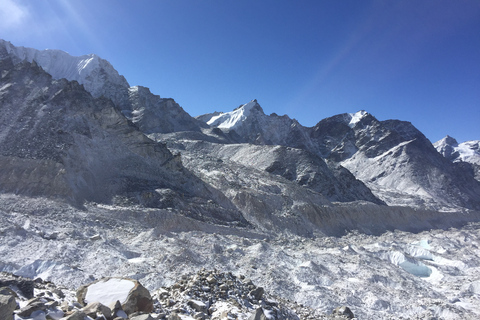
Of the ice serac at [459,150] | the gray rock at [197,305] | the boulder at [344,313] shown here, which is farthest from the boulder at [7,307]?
the ice serac at [459,150]

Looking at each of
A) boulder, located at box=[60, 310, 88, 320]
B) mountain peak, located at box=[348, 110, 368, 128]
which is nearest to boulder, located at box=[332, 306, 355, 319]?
boulder, located at box=[60, 310, 88, 320]

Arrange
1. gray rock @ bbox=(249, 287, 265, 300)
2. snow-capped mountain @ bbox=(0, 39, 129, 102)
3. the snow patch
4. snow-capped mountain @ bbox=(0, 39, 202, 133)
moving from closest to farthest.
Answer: gray rock @ bbox=(249, 287, 265, 300) < snow-capped mountain @ bbox=(0, 39, 202, 133) < snow-capped mountain @ bbox=(0, 39, 129, 102) < the snow patch

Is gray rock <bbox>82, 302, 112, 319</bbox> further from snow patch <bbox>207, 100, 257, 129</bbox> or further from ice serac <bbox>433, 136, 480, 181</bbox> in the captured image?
ice serac <bbox>433, 136, 480, 181</bbox>

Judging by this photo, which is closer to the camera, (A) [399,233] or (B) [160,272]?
(B) [160,272]

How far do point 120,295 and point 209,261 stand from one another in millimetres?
10109

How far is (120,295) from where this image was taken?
6.96 metres

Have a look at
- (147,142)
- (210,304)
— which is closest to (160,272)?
(210,304)

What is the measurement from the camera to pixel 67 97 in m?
33.0

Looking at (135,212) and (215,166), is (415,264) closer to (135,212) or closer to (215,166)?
(135,212)

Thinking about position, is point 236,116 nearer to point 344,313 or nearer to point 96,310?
point 344,313

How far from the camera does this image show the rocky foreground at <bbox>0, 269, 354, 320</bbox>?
5.64m

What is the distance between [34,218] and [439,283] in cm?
2309

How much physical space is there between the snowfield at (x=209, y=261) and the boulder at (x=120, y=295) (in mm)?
5754

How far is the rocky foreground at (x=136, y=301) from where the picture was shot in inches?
222
